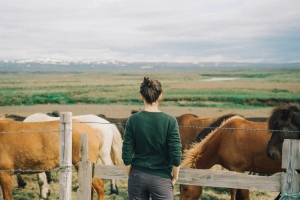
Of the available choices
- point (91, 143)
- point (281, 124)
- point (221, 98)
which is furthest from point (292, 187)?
point (221, 98)

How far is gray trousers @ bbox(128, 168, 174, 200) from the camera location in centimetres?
329

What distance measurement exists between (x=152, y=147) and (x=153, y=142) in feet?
0.17

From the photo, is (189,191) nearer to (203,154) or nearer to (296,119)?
(203,154)

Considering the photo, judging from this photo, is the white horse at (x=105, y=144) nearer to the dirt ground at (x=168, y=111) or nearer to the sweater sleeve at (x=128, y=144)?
the sweater sleeve at (x=128, y=144)

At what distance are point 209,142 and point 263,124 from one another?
1.08 meters

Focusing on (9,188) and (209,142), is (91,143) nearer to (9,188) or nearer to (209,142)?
(9,188)

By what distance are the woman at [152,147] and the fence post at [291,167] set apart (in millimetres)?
1263

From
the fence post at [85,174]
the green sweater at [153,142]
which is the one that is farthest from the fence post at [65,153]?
the green sweater at [153,142]

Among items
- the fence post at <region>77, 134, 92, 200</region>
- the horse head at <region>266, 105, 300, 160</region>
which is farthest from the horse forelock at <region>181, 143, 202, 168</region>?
the fence post at <region>77, 134, 92, 200</region>

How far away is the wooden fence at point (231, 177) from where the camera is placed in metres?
3.81

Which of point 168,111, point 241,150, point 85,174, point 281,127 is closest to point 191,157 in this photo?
point 241,150

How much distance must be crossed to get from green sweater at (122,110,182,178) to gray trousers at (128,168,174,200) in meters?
0.04

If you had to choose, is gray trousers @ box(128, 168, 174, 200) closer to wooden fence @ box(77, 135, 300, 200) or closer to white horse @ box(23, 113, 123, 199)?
wooden fence @ box(77, 135, 300, 200)

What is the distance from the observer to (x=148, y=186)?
3297 millimetres
